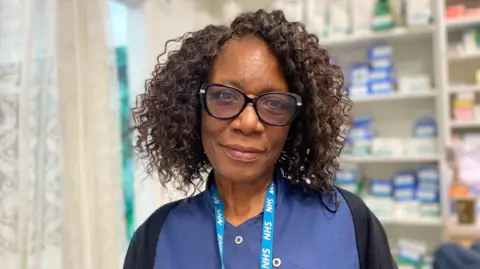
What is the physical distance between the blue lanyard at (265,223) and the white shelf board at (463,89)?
6.10ft

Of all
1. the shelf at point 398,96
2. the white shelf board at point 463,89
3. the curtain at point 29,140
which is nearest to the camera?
the curtain at point 29,140

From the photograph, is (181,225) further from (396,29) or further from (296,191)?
(396,29)

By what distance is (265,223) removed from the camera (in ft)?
2.32

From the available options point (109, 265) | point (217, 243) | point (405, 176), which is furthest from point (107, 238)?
point (405, 176)

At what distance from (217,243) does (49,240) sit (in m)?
0.82

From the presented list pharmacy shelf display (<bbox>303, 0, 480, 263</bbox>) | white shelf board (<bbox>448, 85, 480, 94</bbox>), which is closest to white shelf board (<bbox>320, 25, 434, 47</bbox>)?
pharmacy shelf display (<bbox>303, 0, 480, 263</bbox>)

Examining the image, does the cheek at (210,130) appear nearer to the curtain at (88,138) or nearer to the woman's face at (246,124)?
the woman's face at (246,124)

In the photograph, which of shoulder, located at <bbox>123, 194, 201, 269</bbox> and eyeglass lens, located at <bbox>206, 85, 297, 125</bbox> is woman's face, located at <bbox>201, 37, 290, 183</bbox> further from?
shoulder, located at <bbox>123, 194, 201, 269</bbox>

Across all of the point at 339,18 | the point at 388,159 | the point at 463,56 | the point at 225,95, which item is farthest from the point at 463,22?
the point at 225,95

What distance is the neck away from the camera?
760mm

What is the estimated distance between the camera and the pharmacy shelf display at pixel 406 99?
224 cm

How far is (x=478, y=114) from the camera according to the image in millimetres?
2199

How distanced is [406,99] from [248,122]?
2123mm

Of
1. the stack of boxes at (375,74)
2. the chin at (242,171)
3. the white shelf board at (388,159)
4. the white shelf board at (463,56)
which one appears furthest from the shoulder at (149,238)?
the white shelf board at (463,56)
